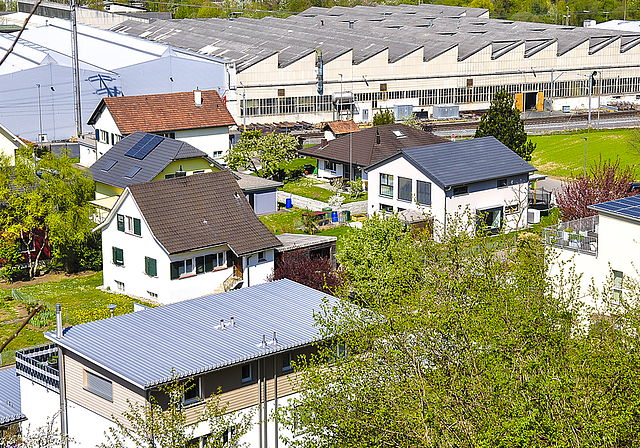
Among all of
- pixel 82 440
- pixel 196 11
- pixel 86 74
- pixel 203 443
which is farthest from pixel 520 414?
pixel 196 11

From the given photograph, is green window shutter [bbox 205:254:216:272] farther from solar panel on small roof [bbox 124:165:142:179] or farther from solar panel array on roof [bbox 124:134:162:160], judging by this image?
solar panel array on roof [bbox 124:134:162:160]

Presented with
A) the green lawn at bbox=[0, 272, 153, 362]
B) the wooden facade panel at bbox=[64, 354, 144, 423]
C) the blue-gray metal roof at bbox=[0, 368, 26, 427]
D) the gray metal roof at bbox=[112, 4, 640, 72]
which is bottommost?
the green lawn at bbox=[0, 272, 153, 362]


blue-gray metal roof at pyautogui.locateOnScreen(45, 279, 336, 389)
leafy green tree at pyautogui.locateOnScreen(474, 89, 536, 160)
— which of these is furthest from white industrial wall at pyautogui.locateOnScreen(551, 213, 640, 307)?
leafy green tree at pyautogui.locateOnScreen(474, 89, 536, 160)

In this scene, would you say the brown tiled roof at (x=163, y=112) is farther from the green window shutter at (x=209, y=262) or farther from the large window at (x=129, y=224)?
the green window shutter at (x=209, y=262)

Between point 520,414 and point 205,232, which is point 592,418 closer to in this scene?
point 520,414

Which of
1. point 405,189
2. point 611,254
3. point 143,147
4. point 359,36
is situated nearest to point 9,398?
point 611,254
